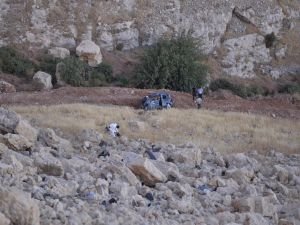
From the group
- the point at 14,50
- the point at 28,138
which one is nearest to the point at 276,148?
the point at 28,138

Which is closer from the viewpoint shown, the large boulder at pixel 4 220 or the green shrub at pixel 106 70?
the large boulder at pixel 4 220

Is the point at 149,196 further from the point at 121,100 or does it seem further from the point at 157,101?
the point at 121,100

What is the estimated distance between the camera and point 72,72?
28812 mm

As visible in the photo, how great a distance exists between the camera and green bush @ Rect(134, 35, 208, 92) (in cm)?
3019

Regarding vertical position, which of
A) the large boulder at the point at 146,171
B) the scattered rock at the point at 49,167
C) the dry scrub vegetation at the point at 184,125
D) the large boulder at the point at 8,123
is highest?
the large boulder at the point at 8,123

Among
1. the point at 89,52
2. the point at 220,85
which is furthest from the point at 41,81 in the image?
the point at 220,85

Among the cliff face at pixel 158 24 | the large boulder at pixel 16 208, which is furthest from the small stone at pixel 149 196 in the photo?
the cliff face at pixel 158 24

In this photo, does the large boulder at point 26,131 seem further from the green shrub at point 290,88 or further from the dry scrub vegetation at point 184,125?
the green shrub at point 290,88

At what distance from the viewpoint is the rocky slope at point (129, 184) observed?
8.65 meters

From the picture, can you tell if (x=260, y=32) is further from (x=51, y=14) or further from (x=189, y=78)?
(x=51, y=14)

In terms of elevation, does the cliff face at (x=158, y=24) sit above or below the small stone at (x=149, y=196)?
above

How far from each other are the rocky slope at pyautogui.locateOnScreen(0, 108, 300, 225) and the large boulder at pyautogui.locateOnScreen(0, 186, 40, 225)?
1cm

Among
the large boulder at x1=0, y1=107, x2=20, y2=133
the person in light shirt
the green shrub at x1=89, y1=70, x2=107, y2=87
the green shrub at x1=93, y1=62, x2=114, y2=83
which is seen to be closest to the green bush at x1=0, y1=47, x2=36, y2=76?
the green shrub at x1=89, y1=70, x2=107, y2=87

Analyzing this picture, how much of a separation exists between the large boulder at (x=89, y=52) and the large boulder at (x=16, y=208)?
23369 mm
